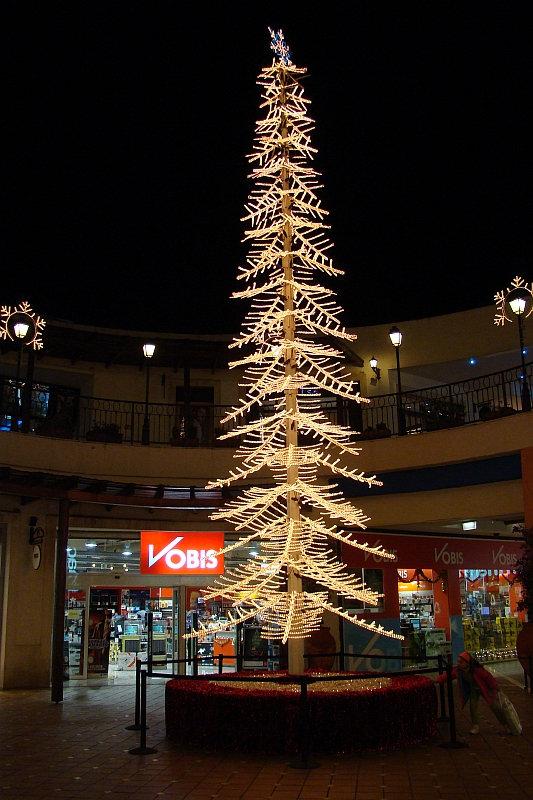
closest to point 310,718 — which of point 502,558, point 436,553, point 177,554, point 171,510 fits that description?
point 177,554

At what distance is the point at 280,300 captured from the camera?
10.2 metres

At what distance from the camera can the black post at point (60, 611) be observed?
12453 millimetres

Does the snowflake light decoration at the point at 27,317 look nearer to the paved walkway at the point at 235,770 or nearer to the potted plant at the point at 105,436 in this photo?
the potted plant at the point at 105,436

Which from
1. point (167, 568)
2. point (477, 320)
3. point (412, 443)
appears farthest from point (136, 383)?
point (477, 320)

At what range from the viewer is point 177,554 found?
15.3 meters

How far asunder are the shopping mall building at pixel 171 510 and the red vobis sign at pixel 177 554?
4 cm

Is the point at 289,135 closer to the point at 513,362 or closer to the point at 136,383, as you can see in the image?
the point at 136,383

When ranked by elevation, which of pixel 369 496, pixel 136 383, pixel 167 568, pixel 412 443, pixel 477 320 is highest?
pixel 477 320

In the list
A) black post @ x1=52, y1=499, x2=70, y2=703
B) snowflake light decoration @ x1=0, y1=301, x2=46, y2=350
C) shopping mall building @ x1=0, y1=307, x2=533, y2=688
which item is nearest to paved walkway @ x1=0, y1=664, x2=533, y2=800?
black post @ x1=52, y1=499, x2=70, y2=703

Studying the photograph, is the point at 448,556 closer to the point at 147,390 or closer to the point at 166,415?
the point at 166,415

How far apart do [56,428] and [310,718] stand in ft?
32.5

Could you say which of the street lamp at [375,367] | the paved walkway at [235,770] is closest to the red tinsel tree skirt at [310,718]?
the paved walkway at [235,770]

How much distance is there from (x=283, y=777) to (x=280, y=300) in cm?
592

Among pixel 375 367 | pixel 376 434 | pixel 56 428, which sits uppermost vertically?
pixel 375 367
